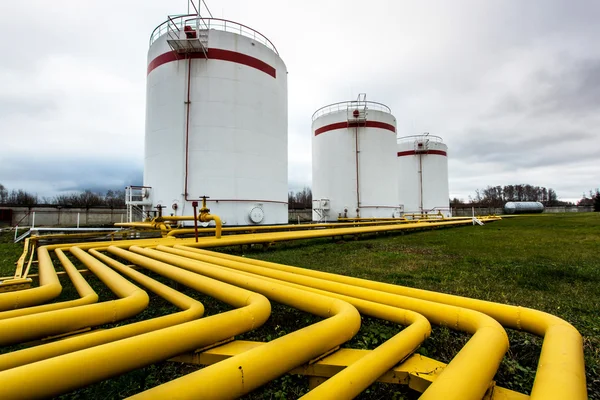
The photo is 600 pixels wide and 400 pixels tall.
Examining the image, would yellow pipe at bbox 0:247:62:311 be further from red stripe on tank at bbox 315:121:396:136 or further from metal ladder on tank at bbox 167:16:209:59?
red stripe on tank at bbox 315:121:396:136

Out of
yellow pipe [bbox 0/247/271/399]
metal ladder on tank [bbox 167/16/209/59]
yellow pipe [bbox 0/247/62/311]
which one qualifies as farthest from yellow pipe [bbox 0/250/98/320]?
metal ladder on tank [bbox 167/16/209/59]

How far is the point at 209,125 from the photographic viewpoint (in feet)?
36.3

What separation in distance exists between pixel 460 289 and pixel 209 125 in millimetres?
9865

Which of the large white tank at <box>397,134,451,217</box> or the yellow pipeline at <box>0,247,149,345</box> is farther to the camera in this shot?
the large white tank at <box>397,134,451,217</box>

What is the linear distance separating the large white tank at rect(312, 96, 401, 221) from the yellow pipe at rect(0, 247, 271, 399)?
17883 mm

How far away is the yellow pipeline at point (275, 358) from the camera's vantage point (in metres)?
1.07

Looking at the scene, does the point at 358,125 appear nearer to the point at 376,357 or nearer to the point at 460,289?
the point at 460,289

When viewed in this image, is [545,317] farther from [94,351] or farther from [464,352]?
[94,351]

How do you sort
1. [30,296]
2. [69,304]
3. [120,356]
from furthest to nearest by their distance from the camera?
1. [30,296]
2. [69,304]
3. [120,356]

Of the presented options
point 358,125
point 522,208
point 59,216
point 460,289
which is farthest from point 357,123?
point 522,208

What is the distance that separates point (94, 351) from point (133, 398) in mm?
287

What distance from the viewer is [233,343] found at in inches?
68.1

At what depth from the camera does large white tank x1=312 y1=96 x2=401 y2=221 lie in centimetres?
1942

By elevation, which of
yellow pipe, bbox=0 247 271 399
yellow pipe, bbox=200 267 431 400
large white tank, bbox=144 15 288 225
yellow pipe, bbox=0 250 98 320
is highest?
large white tank, bbox=144 15 288 225
